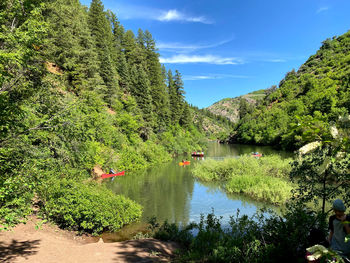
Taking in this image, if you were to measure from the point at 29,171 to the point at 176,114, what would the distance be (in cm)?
5359

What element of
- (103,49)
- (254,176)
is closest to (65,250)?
(254,176)

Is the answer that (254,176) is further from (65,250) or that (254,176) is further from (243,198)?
(65,250)

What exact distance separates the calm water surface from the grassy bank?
2.67 ft

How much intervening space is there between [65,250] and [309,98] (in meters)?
67.0

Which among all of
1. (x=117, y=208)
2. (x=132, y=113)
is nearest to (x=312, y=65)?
(x=132, y=113)

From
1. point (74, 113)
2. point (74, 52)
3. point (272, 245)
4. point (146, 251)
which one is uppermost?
point (74, 52)

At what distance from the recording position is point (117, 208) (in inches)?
466

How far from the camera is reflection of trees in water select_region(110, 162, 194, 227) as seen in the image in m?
14.5

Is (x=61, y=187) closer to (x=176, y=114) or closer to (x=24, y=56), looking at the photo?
(x=24, y=56)

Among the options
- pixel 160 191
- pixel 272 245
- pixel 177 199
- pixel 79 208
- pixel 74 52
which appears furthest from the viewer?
pixel 74 52

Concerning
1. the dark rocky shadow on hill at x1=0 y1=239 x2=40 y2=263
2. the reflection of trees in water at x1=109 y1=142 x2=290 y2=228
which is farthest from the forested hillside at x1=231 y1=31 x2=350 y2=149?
the dark rocky shadow on hill at x1=0 y1=239 x2=40 y2=263

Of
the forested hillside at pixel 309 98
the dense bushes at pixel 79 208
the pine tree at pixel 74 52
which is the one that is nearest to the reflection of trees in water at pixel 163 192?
the dense bushes at pixel 79 208

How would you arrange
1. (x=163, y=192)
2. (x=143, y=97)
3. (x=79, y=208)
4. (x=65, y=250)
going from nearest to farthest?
(x=65, y=250)
(x=79, y=208)
(x=163, y=192)
(x=143, y=97)

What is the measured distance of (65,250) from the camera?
7.95 meters
